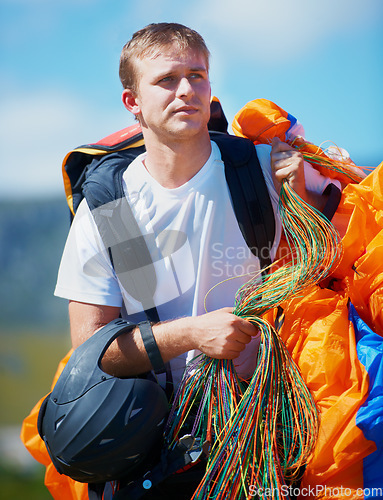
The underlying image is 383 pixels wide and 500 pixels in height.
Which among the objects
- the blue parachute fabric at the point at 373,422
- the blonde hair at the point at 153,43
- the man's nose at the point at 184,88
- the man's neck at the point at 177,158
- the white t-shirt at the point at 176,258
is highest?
the blonde hair at the point at 153,43

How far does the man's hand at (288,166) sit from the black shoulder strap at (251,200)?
65 mm

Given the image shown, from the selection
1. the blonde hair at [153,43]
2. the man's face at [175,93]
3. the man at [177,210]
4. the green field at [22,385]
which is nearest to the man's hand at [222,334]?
the man at [177,210]

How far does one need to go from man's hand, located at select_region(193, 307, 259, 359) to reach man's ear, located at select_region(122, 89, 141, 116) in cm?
73

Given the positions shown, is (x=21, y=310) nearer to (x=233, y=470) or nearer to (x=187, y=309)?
(x=187, y=309)

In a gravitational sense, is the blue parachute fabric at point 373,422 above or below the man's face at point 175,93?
below

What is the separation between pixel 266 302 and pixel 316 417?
32cm

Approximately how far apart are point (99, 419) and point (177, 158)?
0.79 meters

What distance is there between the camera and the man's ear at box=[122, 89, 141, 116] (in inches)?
63.8

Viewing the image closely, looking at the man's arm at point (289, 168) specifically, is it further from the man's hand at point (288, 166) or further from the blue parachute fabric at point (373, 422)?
the blue parachute fabric at point (373, 422)

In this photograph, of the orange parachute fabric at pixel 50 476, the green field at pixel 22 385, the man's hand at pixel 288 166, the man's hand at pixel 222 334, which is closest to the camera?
the man's hand at pixel 222 334

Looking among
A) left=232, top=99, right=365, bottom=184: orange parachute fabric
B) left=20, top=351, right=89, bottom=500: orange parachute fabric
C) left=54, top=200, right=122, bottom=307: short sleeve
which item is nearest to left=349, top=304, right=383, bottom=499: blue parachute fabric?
left=232, top=99, right=365, bottom=184: orange parachute fabric

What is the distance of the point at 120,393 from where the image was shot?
123 cm

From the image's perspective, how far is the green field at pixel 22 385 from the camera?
249cm

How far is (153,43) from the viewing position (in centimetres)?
154
